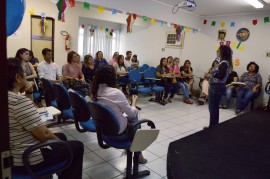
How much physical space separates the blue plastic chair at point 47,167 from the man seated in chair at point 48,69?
2.50m

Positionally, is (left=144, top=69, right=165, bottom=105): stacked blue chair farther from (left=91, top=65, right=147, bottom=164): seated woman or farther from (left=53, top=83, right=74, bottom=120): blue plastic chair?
(left=91, top=65, right=147, bottom=164): seated woman

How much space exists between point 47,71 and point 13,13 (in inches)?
103

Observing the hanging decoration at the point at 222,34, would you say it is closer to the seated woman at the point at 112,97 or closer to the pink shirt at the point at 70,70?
the pink shirt at the point at 70,70

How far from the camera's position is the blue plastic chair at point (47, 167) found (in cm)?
135

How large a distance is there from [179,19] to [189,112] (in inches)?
98.7

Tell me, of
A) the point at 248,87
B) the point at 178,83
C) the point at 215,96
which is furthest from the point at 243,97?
the point at 215,96

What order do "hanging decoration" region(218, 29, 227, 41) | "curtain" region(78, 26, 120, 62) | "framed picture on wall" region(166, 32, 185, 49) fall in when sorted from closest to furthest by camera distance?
"hanging decoration" region(218, 29, 227, 41), "framed picture on wall" region(166, 32, 185, 49), "curtain" region(78, 26, 120, 62)

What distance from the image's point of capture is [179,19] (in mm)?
Answer: 5734

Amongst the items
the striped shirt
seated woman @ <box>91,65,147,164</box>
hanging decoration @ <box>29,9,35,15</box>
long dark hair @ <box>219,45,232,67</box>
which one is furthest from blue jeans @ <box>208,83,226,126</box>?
hanging decoration @ <box>29,9,35,15</box>

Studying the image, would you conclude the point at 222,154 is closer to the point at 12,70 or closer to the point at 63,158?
the point at 63,158

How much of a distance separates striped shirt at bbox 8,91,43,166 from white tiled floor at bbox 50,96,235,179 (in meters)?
0.95

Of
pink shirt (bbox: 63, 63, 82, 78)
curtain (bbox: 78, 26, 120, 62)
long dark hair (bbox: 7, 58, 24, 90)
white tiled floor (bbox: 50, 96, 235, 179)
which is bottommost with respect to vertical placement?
white tiled floor (bbox: 50, 96, 235, 179)

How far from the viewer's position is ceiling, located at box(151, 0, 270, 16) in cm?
477

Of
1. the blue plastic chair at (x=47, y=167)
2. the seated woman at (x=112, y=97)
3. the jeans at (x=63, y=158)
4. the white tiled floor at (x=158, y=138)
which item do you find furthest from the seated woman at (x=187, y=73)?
the blue plastic chair at (x=47, y=167)
